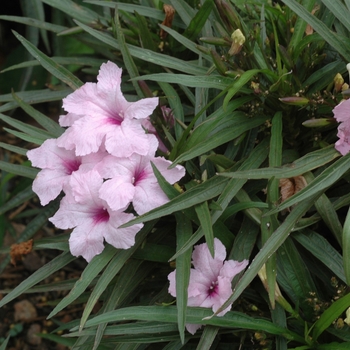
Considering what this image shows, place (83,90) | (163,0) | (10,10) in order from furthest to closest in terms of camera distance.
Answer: (10,10) → (163,0) → (83,90)

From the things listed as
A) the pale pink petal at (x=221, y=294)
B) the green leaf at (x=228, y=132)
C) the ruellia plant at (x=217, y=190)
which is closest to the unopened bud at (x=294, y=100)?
the ruellia plant at (x=217, y=190)

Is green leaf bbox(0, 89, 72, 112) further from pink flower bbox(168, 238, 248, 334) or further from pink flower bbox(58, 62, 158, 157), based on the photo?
pink flower bbox(168, 238, 248, 334)

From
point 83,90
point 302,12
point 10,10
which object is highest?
point 302,12

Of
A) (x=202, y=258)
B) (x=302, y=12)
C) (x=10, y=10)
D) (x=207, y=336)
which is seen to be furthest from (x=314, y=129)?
(x=10, y=10)

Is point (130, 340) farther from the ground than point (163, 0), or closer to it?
closer to it

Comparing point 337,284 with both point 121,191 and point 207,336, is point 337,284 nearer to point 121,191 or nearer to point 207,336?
point 207,336

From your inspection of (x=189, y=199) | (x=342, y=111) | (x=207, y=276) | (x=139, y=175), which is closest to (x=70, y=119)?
(x=139, y=175)

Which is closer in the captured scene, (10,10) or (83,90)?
(83,90)

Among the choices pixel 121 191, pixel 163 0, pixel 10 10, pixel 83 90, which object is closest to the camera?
pixel 121 191

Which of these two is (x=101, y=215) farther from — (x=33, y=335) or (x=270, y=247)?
(x=33, y=335)
